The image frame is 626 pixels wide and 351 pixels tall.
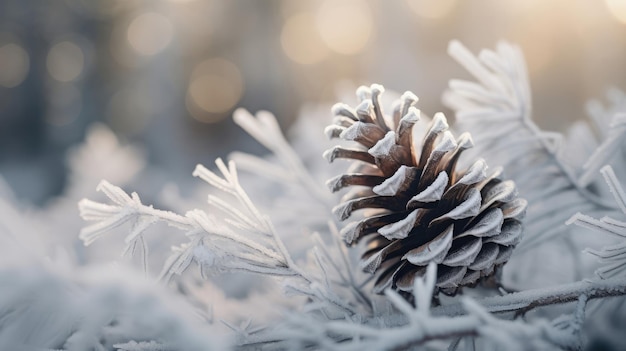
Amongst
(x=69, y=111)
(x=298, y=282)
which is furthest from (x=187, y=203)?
(x=69, y=111)

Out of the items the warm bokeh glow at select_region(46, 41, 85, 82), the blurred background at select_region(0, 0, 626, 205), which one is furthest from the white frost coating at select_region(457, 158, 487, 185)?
the warm bokeh glow at select_region(46, 41, 85, 82)

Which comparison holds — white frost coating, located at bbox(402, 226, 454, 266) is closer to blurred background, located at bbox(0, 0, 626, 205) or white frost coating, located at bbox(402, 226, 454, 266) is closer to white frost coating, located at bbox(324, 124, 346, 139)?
white frost coating, located at bbox(324, 124, 346, 139)

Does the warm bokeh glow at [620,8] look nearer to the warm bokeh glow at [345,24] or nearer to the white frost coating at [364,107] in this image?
the white frost coating at [364,107]

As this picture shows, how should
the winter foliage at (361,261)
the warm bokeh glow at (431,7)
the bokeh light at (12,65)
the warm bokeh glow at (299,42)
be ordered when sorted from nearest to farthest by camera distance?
the winter foliage at (361,261) → the bokeh light at (12,65) → the warm bokeh glow at (431,7) → the warm bokeh glow at (299,42)

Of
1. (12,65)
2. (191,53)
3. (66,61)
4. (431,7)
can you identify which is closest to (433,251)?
(431,7)

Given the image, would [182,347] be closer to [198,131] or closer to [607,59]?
[607,59]

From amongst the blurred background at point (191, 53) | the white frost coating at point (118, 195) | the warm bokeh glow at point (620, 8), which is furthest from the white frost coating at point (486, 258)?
the blurred background at point (191, 53)
